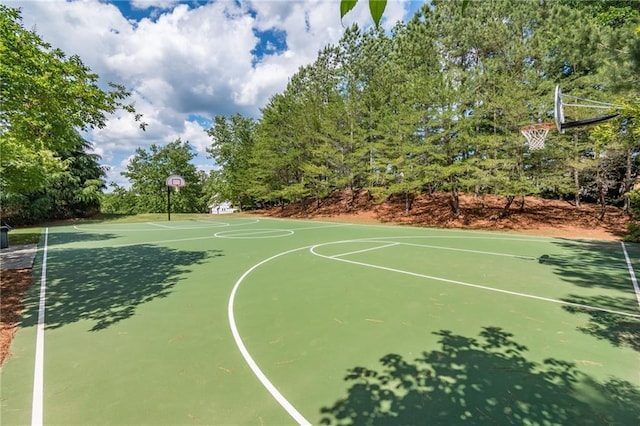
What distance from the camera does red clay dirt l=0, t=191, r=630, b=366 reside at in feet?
26.6

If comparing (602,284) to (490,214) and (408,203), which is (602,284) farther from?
(408,203)

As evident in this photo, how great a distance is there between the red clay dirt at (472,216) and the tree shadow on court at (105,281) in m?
0.64

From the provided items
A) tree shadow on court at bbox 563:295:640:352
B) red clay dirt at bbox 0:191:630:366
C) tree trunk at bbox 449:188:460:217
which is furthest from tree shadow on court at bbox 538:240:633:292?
tree trunk at bbox 449:188:460:217

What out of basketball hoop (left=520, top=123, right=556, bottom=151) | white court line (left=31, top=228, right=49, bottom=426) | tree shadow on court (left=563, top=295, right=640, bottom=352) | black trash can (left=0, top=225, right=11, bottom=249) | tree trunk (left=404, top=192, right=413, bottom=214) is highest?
basketball hoop (left=520, top=123, right=556, bottom=151)

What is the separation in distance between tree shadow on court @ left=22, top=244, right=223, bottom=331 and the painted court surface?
57 mm

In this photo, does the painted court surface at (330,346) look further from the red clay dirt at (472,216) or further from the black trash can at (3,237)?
the black trash can at (3,237)

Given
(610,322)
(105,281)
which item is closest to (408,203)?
(610,322)

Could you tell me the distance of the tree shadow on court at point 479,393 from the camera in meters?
2.81

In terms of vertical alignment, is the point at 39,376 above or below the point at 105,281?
below

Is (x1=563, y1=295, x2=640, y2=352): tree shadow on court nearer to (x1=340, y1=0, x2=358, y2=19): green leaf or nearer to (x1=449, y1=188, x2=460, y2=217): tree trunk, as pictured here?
(x1=340, y1=0, x2=358, y2=19): green leaf

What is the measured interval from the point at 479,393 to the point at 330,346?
5.92 ft

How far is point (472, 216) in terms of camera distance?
761 inches

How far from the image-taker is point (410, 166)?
63.1 ft

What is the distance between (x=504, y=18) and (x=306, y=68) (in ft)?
60.8
